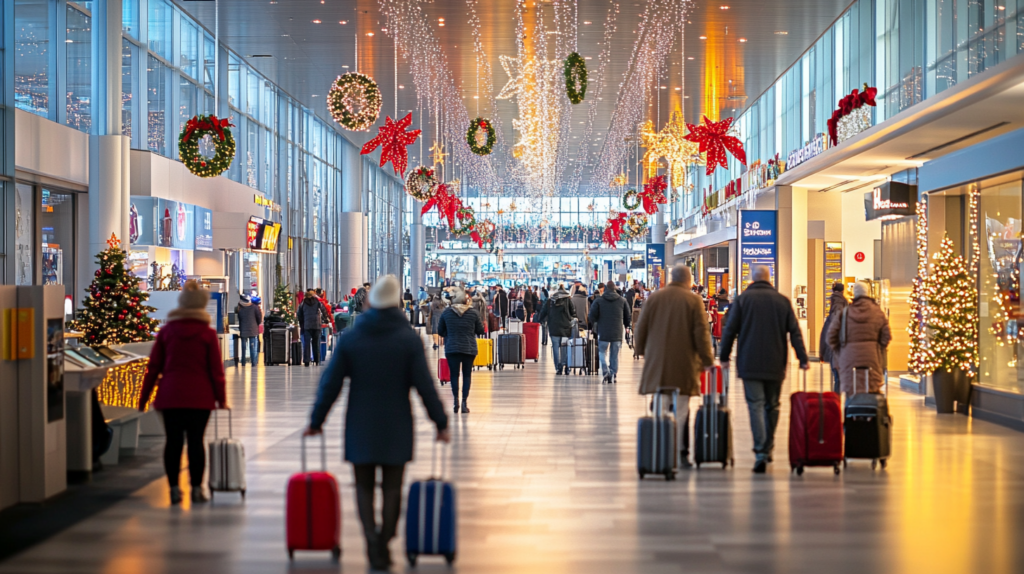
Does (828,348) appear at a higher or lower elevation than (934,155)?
lower

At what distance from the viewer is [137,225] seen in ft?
60.6

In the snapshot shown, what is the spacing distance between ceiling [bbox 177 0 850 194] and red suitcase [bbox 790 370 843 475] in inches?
462

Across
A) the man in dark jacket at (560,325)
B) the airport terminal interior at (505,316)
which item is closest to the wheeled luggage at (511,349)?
the airport terminal interior at (505,316)

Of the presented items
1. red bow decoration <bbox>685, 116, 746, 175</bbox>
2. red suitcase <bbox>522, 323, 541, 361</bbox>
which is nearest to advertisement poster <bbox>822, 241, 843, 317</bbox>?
red bow decoration <bbox>685, 116, 746, 175</bbox>

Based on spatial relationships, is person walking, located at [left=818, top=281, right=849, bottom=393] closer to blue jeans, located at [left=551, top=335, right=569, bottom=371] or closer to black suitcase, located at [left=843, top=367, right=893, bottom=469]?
black suitcase, located at [left=843, top=367, right=893, bottom=469]

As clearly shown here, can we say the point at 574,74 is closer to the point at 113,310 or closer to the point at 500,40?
the point at 500,40

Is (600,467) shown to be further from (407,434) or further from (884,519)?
(407,434)

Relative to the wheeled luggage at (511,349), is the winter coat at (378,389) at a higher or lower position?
higher

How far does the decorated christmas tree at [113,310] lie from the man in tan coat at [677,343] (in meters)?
6.15

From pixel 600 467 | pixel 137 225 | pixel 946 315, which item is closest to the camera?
pixel 600 467

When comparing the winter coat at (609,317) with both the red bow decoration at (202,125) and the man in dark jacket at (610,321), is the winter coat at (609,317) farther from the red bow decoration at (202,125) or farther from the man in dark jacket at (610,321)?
the red bow decoration at (202,125)

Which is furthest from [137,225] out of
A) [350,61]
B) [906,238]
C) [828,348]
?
[906,238]

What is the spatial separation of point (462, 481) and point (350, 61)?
59.2 ft

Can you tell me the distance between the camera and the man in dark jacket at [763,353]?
805 centimetres
